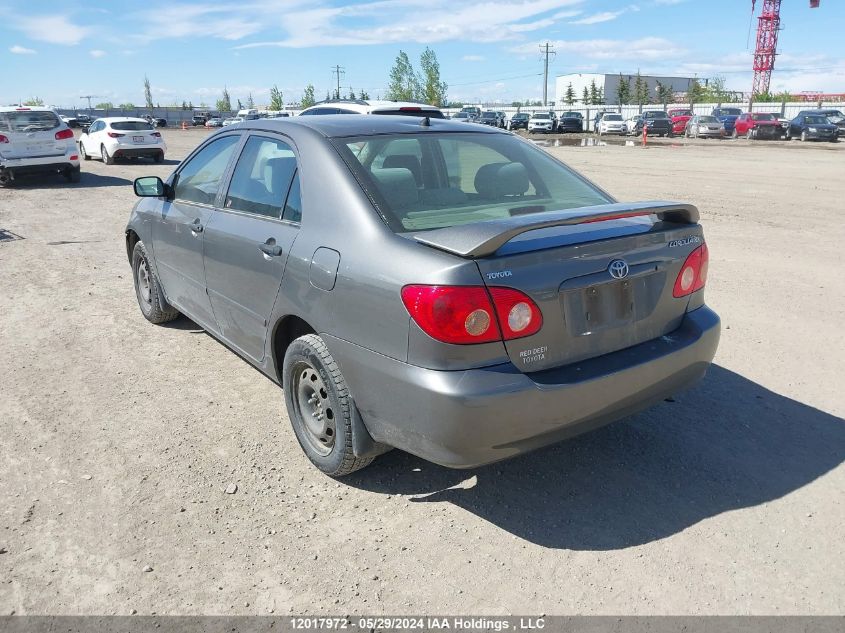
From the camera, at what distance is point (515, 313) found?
2.69 metres

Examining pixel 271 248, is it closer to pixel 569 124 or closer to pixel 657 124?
pixel 657 124

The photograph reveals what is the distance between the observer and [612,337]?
9.85 ft

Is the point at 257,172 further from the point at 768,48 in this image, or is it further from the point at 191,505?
the point at 768,48

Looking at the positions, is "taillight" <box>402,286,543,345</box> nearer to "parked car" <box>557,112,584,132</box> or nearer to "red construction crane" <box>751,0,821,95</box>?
"parked car" <box>557,112,584,132</box>

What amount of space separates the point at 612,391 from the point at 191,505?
2.00 metres

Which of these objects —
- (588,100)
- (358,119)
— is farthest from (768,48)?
(358,119)

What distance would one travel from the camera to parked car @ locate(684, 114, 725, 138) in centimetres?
4222

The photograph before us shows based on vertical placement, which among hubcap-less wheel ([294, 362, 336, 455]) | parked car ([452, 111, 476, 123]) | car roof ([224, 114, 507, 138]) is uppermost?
car roof ([224, 114, 507, 138])

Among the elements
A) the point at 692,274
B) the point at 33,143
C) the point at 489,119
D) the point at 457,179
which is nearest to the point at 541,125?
the point at 489,119

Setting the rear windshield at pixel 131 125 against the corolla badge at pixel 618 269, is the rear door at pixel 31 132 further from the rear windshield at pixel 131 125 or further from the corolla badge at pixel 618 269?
Answer: the corolla badge at pixel 618 269

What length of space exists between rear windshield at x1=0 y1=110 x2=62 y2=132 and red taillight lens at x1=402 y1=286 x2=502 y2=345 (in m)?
15.9

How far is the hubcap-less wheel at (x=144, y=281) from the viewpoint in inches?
224

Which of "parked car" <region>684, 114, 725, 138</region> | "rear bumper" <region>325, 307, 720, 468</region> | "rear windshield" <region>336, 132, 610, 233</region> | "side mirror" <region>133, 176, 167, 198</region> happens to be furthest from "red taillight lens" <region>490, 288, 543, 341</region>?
"parked car" <region>684, 114, 725, 138</region>

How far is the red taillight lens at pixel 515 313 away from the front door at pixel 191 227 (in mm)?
2314
